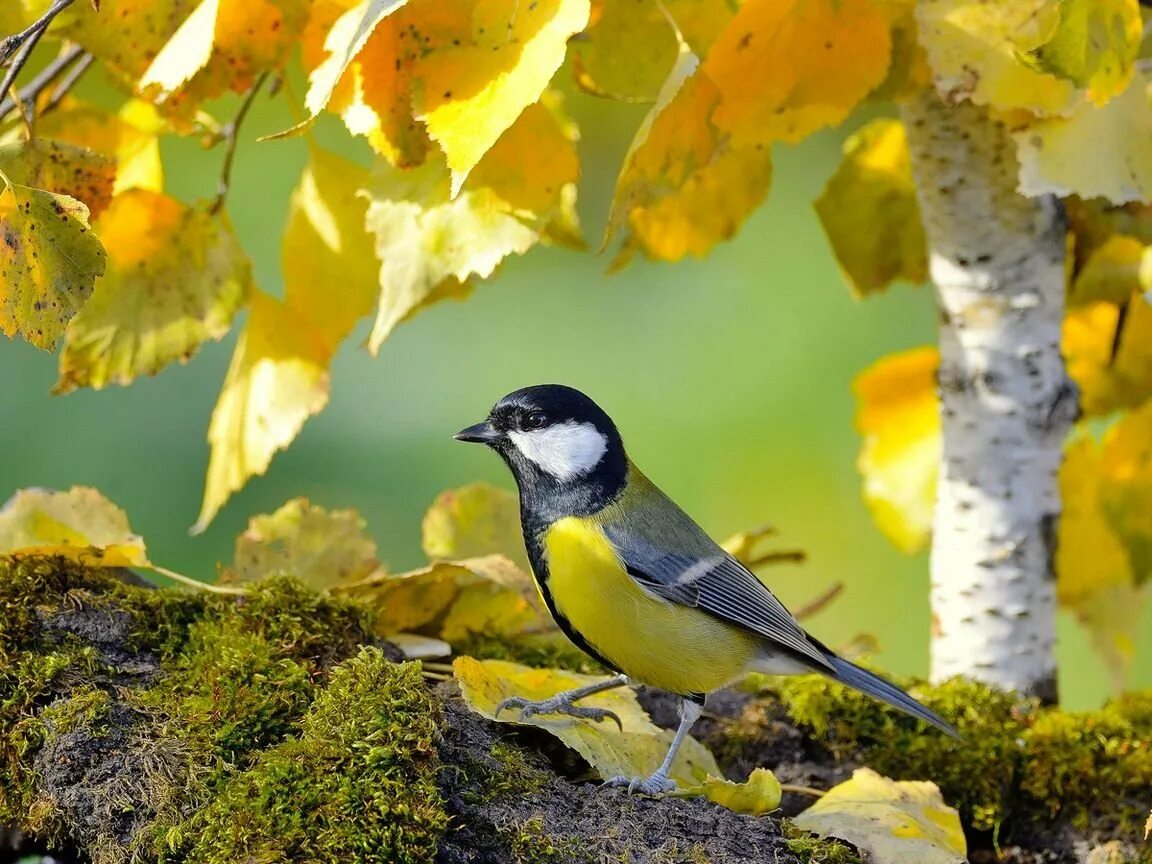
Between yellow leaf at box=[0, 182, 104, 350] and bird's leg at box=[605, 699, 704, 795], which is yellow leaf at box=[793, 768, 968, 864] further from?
yellow leaf at box=[0, 182, 104, 350]

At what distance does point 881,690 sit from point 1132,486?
1.58 ft

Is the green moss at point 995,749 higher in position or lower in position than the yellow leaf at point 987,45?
lower

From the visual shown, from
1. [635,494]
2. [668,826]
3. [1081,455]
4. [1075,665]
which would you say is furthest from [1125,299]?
[1075,665]

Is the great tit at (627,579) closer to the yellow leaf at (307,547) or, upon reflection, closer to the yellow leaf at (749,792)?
the yellow leaf at (749,792)

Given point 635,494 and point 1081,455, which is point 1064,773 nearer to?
point 1081,455

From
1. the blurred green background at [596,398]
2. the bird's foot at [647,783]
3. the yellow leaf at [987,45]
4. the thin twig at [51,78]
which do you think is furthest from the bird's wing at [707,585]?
the blurred green background at [596,398]

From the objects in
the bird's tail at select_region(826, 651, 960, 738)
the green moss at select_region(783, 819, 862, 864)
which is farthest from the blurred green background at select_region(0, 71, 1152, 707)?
the green moss at select_region(783, 819, 862, 864)

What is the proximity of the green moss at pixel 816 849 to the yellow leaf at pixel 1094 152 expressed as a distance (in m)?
0.62

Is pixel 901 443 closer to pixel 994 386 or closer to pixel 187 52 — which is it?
pixel 994 386

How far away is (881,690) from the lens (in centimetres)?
146

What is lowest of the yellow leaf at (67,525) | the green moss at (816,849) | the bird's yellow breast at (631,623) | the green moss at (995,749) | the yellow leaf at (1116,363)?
the yellow leaf at (67,525)

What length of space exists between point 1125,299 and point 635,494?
0.64m

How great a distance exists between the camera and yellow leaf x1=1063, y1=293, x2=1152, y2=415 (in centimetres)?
166

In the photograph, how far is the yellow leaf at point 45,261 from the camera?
103 centimetres
